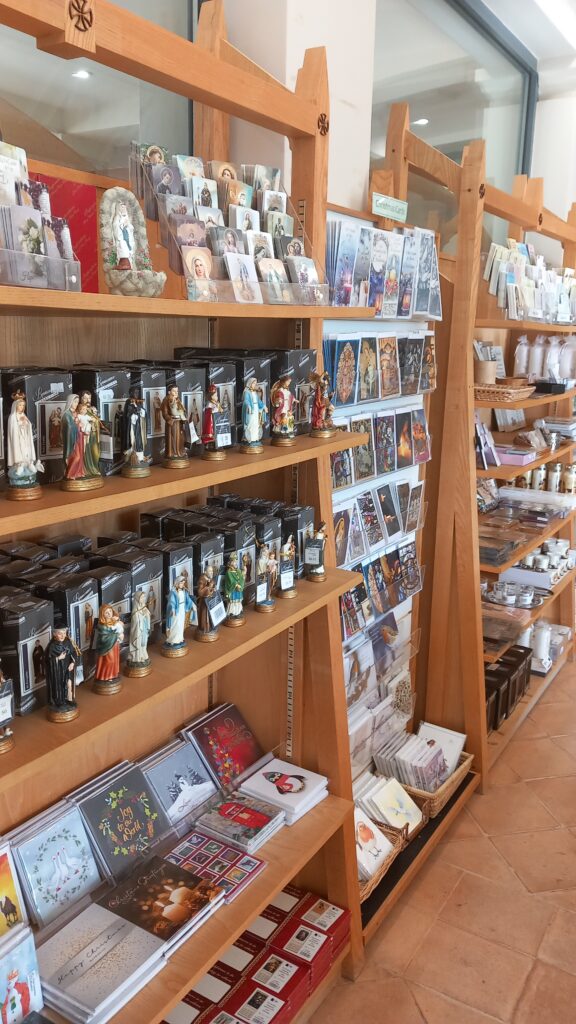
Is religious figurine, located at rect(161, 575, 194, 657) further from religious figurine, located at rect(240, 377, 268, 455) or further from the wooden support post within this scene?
the wooden support post

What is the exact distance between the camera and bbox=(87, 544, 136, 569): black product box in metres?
1.49

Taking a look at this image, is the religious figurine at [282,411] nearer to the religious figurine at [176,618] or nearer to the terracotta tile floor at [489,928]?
the religious figurine at [176,618]

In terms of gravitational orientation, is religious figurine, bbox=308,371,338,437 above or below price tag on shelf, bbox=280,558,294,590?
above

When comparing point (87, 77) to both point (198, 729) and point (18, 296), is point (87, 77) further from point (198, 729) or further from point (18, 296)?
point (198, 729)

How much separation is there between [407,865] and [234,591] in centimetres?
133

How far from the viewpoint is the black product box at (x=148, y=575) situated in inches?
57.6

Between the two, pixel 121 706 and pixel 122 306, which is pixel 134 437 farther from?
pixel 121 706

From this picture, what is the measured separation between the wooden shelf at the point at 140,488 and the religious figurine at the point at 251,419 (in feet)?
0.09

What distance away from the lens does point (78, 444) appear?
4.09 ft

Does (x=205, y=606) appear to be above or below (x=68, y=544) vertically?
below

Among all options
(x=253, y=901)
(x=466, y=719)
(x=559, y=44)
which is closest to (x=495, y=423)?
(x=466, y=719)

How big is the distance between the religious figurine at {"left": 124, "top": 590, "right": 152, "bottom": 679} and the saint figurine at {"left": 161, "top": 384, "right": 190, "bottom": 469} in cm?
26

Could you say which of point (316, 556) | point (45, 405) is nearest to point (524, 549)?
point (316, 556)

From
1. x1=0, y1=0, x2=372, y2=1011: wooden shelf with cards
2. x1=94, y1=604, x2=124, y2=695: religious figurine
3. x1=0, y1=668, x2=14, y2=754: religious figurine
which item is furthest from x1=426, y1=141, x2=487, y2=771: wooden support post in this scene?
x1=0, y1=668, x2=14, y2=754: religious figurine
